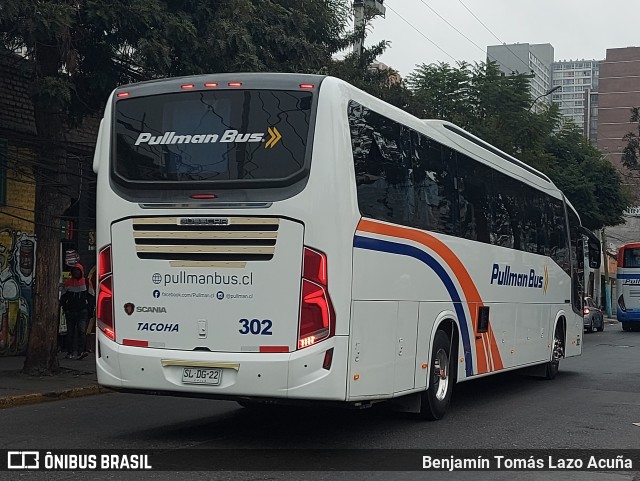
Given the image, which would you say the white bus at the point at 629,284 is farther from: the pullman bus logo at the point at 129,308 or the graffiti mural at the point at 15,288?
the pullman bus logo at the point at 129,308

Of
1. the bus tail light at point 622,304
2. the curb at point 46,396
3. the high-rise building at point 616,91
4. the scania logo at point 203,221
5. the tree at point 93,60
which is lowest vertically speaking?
the curb at point 46,396

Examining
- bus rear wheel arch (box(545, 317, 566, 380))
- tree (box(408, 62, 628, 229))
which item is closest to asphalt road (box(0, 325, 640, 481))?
bus rear wheel arch (box(545, 317, 566, 380))

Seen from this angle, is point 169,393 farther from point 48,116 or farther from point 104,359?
point 48,116

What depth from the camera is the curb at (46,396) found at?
1139 cm

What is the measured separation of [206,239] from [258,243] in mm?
520

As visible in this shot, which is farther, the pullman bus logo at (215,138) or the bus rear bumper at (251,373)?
the pullman bus logo at (215,138)

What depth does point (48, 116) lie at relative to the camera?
13742 mm

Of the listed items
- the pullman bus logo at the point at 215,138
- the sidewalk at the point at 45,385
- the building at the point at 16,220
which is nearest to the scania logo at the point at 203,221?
the pullman bus logo at the point at 215,138

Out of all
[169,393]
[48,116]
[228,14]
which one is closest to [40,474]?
[169,393]

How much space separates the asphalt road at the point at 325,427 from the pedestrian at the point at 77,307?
11.2 ft

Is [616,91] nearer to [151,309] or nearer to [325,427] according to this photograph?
[325,427]

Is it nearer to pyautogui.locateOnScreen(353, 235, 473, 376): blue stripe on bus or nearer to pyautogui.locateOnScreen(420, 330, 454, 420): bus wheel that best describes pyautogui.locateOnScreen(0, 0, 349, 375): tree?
pyautogui.locateOnScreen(353, 235, 473, 376): blue stripe on bus

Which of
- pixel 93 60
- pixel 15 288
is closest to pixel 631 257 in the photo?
pixel 15 288

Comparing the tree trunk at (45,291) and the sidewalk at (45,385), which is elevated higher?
the tree trunk at (45,291)
